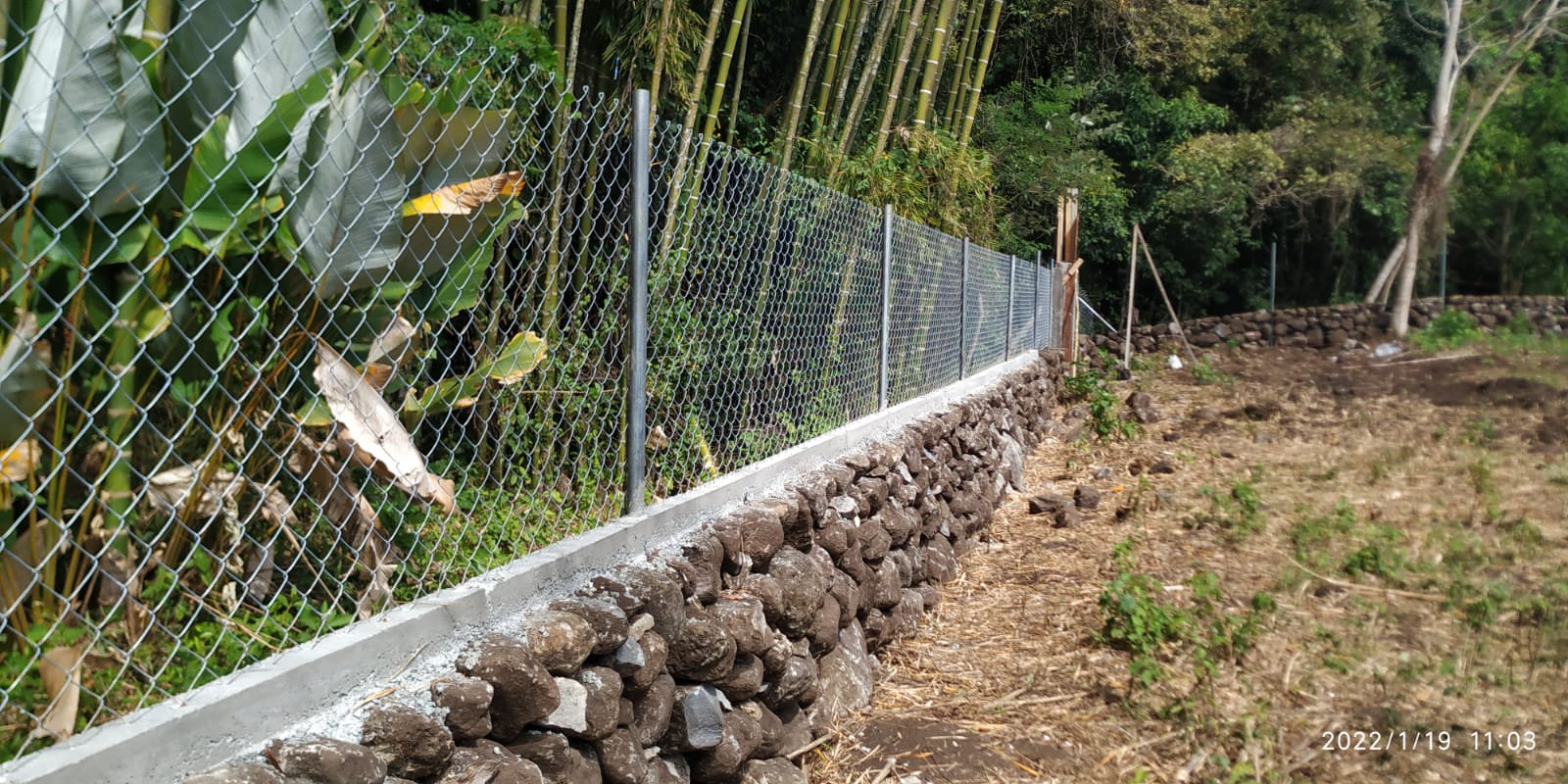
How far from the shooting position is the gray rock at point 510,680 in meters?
1.96

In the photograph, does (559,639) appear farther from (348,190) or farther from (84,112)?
(84,112)

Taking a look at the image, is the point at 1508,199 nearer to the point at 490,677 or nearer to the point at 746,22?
the point at 746,22

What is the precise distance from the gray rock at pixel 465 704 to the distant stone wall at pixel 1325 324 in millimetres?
15811

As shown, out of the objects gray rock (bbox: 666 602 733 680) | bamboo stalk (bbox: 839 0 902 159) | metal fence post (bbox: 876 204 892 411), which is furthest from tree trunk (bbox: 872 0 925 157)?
gray rock (bbox: 666 602 733 680)

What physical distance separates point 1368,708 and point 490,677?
3012 millimetres

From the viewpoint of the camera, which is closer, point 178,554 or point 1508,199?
point 178,554

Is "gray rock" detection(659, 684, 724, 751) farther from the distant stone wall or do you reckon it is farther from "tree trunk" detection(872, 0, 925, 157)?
the distant stone wall

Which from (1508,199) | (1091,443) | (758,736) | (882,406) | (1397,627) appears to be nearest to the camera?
(758,736)

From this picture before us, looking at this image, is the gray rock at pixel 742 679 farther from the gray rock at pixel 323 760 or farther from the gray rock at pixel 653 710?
the gray rock at pixel 323 760

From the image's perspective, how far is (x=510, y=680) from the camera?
1992mm

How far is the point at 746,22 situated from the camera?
18.4ft

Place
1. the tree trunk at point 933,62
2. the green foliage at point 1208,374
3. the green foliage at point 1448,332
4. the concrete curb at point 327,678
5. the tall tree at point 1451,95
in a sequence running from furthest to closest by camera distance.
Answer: the tall tree at point 1451,95
the green foliage at point 1448,332
the green foliage at point 1208,374
the tree trunk at point 933,62
the concrete curb at point 327,678

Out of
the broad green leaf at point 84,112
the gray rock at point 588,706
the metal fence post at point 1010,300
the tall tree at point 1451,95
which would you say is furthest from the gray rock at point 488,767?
the tall tree at point 1451,95

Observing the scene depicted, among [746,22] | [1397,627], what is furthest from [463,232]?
[1397,627]
